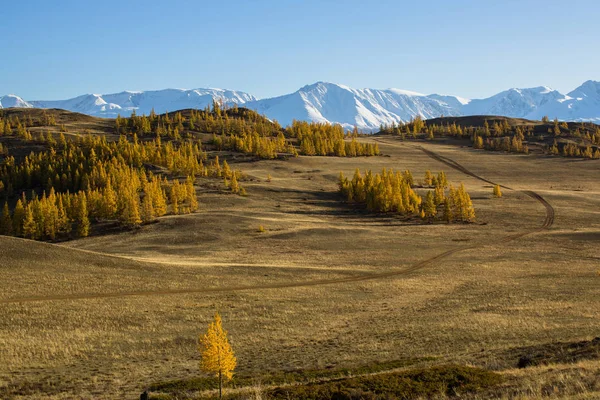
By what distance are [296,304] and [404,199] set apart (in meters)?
95.6

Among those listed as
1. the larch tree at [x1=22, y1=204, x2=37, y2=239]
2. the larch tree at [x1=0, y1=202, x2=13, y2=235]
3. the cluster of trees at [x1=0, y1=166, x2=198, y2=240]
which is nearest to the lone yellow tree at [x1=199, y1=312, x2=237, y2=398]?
the cluster of trees at [x1=0, y1=166, x2=198, y2=240]

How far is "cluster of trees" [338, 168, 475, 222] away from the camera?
135 metres

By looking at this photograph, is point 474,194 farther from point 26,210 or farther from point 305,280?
point 26,210

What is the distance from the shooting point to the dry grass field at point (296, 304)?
3541 cm

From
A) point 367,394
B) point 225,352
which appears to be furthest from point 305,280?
point 367,394

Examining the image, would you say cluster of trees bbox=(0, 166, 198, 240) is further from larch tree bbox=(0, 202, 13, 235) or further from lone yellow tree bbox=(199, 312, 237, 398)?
lone yellow tree bbox=(199, 312, 237, 398)

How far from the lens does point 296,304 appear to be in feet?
180

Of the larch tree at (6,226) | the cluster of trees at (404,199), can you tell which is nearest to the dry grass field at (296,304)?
the cluster of trees at (404,199)

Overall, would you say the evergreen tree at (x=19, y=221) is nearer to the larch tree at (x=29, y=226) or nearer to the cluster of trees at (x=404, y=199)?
the larch tree at (x=29, y=226)

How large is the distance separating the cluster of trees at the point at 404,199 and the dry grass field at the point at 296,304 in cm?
2395

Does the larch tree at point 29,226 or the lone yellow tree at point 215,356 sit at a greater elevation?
the lone yellow tree at point 215,356

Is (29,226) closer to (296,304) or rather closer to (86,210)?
(86,210)

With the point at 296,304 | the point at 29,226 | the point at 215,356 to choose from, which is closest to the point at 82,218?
the point at 29,226

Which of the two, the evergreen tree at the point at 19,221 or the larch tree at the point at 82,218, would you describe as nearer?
the larch tree at the point at 82,218
